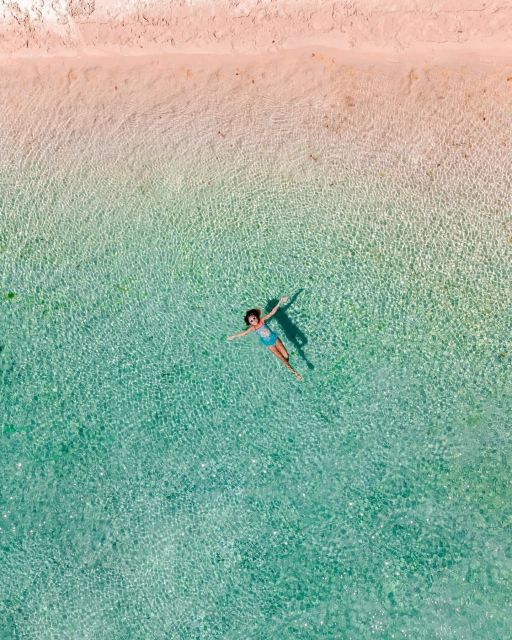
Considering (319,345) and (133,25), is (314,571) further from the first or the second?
(133,25)

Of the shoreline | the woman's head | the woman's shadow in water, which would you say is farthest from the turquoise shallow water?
the shoreline

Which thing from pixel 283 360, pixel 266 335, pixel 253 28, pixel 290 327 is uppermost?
pixel 253 28

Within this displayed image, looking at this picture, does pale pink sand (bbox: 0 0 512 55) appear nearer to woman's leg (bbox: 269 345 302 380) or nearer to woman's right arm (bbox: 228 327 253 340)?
woman's right arm (bbox: 228 327 253 340)

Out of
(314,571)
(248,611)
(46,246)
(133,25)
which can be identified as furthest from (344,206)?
(248,611)

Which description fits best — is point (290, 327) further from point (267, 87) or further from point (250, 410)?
point (267, 87)

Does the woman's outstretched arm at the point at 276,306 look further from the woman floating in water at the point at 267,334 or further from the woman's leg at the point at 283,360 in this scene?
the woman's leg at the point at 283,360

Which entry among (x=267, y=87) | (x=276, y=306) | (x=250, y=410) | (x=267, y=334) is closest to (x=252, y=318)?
(x=267, y=334)
